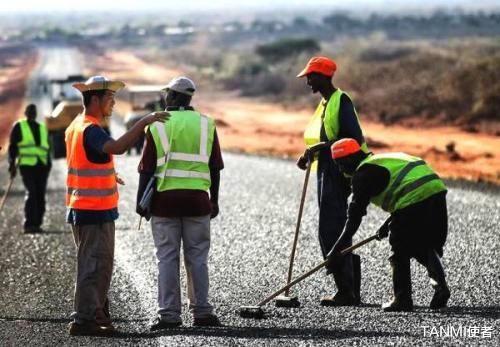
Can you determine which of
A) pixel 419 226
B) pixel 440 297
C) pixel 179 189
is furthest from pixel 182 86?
pixel 440 297

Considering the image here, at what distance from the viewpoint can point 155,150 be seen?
7.62 metres

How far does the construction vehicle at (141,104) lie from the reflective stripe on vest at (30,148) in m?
10.6

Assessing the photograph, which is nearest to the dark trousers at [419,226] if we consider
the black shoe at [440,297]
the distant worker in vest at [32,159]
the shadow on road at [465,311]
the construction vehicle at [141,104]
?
the black shoe at [440,297]

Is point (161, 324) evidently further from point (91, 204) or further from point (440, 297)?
point (440, 297)

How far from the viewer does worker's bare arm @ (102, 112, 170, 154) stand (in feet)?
24.0

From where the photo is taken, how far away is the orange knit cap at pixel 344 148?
25.6 feet

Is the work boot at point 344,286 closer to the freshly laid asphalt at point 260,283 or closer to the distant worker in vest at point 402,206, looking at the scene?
the freshly laid asphalt at point 260,283

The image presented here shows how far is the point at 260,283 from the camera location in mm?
9766

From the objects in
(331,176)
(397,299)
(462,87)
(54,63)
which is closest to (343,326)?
(397,299)

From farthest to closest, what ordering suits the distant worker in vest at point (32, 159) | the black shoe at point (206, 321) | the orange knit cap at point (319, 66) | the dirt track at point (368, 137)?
the dirt track at point (368, 137) < the distant worker in vest at point (32, 159) < the orange knit cap at point (319, 66) < the black shoe at point (206, 321)

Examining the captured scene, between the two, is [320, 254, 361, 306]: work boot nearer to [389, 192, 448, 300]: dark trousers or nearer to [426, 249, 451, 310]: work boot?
[389, 192, 448, 300]: dark trousers

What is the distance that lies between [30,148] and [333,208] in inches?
263

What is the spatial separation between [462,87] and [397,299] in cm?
2636

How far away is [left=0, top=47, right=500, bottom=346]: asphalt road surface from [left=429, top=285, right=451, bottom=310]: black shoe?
0.11 metres
